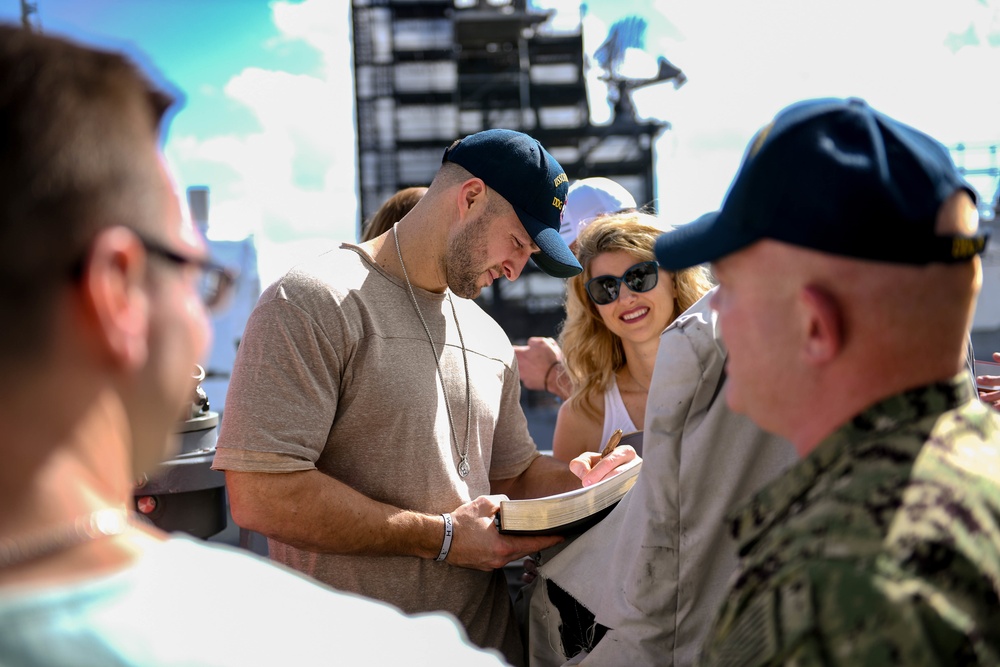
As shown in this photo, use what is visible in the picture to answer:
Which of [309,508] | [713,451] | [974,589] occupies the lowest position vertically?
[309,508]

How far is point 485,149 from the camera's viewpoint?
287 cm

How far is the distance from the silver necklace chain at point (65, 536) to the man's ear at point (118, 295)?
15 cm

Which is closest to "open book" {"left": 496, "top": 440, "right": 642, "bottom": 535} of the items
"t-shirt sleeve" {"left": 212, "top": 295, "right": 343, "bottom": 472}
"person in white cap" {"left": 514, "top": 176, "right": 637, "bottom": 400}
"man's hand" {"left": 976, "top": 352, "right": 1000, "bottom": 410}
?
"t-shirt sleeve" {"left": 212, "top": 295, "right": 343, "bottom": 472}

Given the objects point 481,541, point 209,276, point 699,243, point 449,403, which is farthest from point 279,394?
point 699,243

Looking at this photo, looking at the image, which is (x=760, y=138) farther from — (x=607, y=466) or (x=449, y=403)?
(x=449, y=403)

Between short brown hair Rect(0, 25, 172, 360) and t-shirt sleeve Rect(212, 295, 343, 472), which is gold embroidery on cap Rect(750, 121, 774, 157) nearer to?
short brown hair Rect(0, 25, 172, 360)

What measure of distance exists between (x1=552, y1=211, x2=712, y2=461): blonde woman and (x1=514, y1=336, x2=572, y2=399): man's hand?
2.37 ft

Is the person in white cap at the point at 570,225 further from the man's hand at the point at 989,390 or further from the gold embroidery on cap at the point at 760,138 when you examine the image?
the gold embroidery on cap at the point at 760,138

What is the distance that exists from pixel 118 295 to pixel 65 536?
233 millimetres

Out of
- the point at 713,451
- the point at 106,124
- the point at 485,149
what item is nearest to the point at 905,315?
the point at 713,451

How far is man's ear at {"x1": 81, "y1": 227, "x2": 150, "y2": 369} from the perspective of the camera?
2.62 ft

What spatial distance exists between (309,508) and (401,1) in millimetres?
17397

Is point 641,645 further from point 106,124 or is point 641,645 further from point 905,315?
point 106,124

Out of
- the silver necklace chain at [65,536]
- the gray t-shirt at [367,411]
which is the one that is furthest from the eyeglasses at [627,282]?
the silver necklace chain at [65,536]
